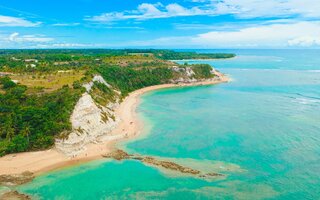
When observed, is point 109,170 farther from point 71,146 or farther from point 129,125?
point 129,125

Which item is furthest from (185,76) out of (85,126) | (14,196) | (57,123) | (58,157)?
(14,196)

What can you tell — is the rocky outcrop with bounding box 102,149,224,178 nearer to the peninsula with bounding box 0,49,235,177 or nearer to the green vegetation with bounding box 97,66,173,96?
the peninsula with bounding box 0,49,235,177

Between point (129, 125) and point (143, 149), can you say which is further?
point (129, 125)

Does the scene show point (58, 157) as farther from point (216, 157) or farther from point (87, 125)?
point (216, 157)

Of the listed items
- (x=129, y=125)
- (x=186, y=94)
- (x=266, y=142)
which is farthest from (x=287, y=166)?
(x=186, y=94)

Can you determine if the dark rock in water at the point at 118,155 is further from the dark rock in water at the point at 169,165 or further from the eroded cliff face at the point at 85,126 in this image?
the eroded cliff face at the point at 85,126
